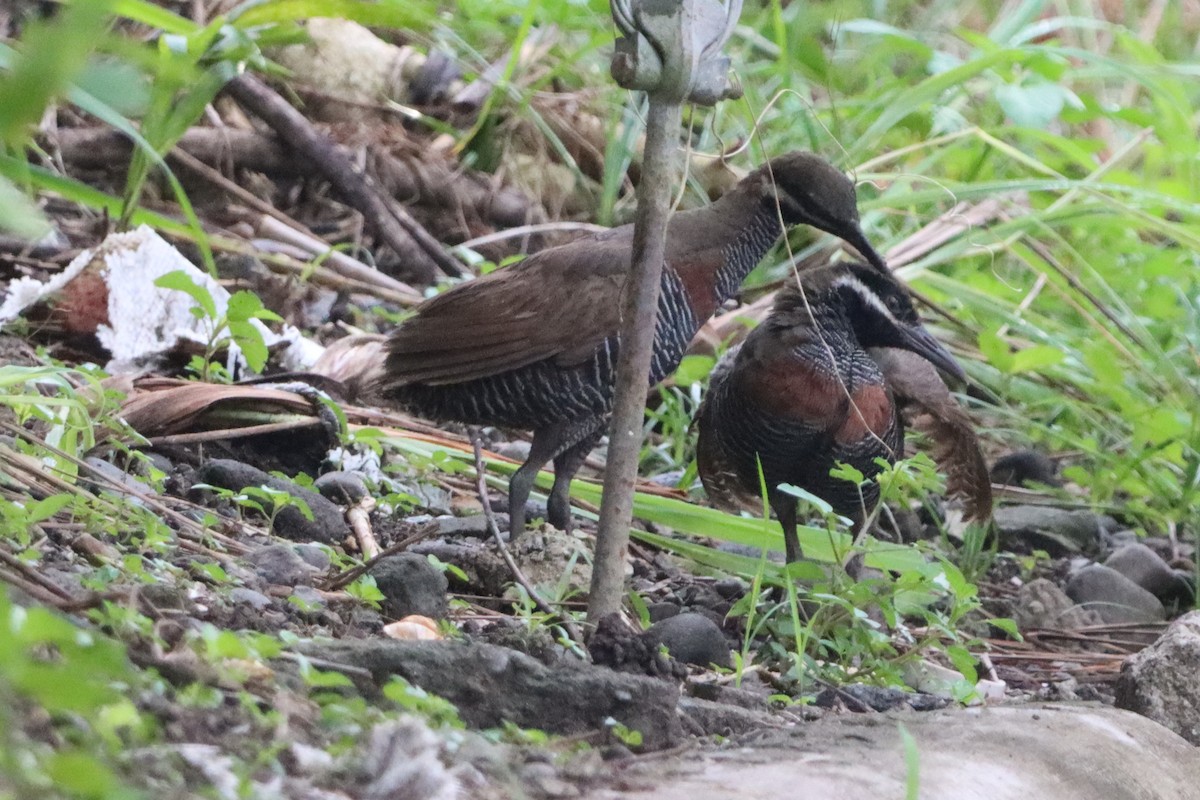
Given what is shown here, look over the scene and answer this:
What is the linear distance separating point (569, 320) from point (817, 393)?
2.10ft

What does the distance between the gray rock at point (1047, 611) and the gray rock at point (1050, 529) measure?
720 mm

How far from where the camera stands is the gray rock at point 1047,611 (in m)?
4.03

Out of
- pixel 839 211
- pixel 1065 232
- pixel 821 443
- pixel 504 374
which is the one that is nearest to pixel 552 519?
pixel 504 374

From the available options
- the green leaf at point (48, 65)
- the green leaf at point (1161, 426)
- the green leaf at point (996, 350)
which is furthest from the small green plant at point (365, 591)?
the green leaf at point (1161, 426)

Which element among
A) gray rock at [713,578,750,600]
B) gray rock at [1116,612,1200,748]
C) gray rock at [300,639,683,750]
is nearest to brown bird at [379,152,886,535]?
gray rock at [713,578,750,600]

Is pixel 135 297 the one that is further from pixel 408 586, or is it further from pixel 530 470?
pixel 408 586

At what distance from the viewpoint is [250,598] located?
2.33 meters

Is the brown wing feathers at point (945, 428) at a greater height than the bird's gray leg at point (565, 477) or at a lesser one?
greater

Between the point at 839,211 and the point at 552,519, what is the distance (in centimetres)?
109

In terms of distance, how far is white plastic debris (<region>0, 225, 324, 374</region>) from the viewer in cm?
414

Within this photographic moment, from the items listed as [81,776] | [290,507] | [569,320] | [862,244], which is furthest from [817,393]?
[81,776]

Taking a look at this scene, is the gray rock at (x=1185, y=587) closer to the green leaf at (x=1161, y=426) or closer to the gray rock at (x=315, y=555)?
the green leaf at (x=1161, y=426)

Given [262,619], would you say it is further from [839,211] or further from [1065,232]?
[1065,232]

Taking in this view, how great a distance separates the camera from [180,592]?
6.89 ft
